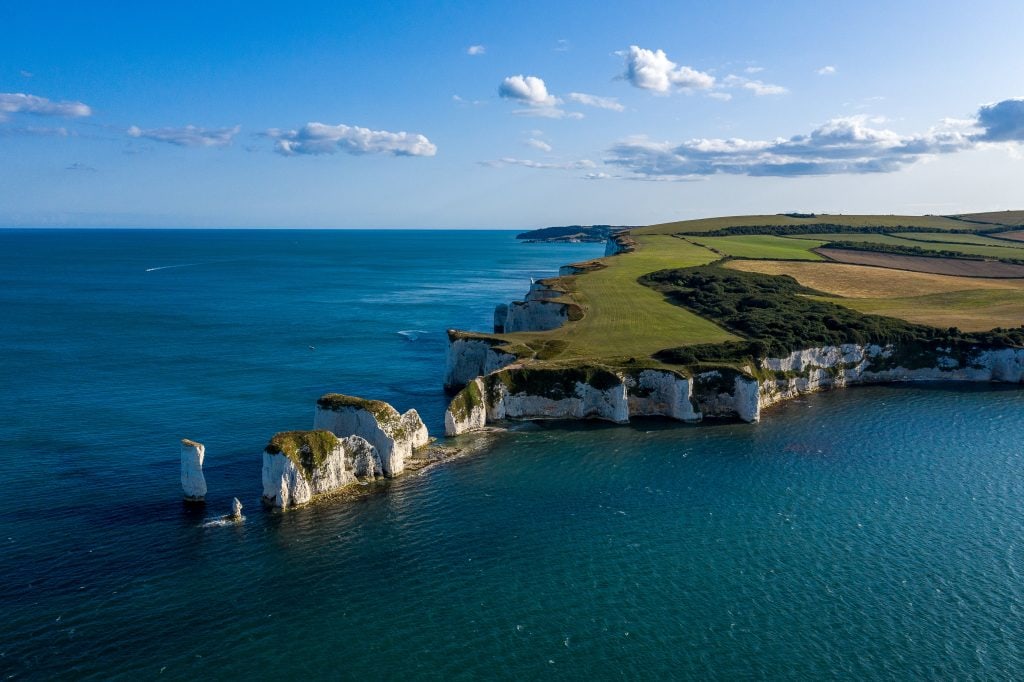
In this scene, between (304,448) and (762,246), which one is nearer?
(304,448)

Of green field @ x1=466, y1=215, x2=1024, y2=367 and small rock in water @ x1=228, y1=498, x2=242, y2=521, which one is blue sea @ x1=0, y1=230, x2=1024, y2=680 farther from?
green field @ x1=466, y1=215, x2=1024, y2=367

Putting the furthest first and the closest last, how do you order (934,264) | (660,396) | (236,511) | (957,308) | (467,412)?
(934,264)
(957,308)
(660,396)
(467,412)
(236,511)

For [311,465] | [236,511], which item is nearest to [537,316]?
[311,465]

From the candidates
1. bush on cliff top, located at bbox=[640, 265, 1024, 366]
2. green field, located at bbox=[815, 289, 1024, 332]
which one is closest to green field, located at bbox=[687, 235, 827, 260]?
green field, located at bbox=[815, 289, 1024, 332]

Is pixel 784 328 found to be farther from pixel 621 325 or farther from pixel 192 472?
pixel 192 472

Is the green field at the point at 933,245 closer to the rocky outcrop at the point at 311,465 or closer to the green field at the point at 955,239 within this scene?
the green field at the point at 955,239

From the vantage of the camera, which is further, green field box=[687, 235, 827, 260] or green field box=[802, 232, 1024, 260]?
green field box=[687, 235, 827, 260]

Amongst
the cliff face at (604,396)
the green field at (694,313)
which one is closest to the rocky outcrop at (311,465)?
the cliff face at (604,396)
